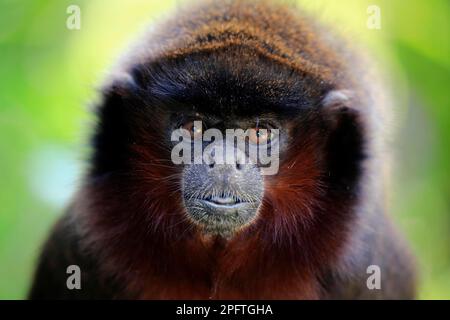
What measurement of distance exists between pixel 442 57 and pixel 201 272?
411cm

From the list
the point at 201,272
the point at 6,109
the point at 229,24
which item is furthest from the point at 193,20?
the point at 6,109

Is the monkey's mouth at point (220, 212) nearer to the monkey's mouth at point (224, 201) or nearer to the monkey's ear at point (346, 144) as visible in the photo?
the monkey's mouth at point (224, 201)

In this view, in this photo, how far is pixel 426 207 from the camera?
7.11m

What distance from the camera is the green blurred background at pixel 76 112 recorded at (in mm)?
6047

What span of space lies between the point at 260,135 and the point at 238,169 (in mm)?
267

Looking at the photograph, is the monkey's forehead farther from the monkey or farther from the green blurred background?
the green blurred background

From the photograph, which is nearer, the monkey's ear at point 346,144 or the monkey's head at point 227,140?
the monkey's head at point 227,140

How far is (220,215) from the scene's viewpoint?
136 inches

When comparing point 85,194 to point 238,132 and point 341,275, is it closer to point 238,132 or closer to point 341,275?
point 238,132

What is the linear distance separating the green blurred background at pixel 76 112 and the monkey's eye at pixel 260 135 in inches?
87.0

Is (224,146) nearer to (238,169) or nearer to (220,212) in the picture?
(238,169)

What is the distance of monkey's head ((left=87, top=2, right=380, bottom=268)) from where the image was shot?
347cm

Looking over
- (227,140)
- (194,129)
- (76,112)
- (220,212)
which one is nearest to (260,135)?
(227,140)

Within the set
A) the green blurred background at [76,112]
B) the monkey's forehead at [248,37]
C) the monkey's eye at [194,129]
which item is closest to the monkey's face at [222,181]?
the monkey's eye at [194,129]
